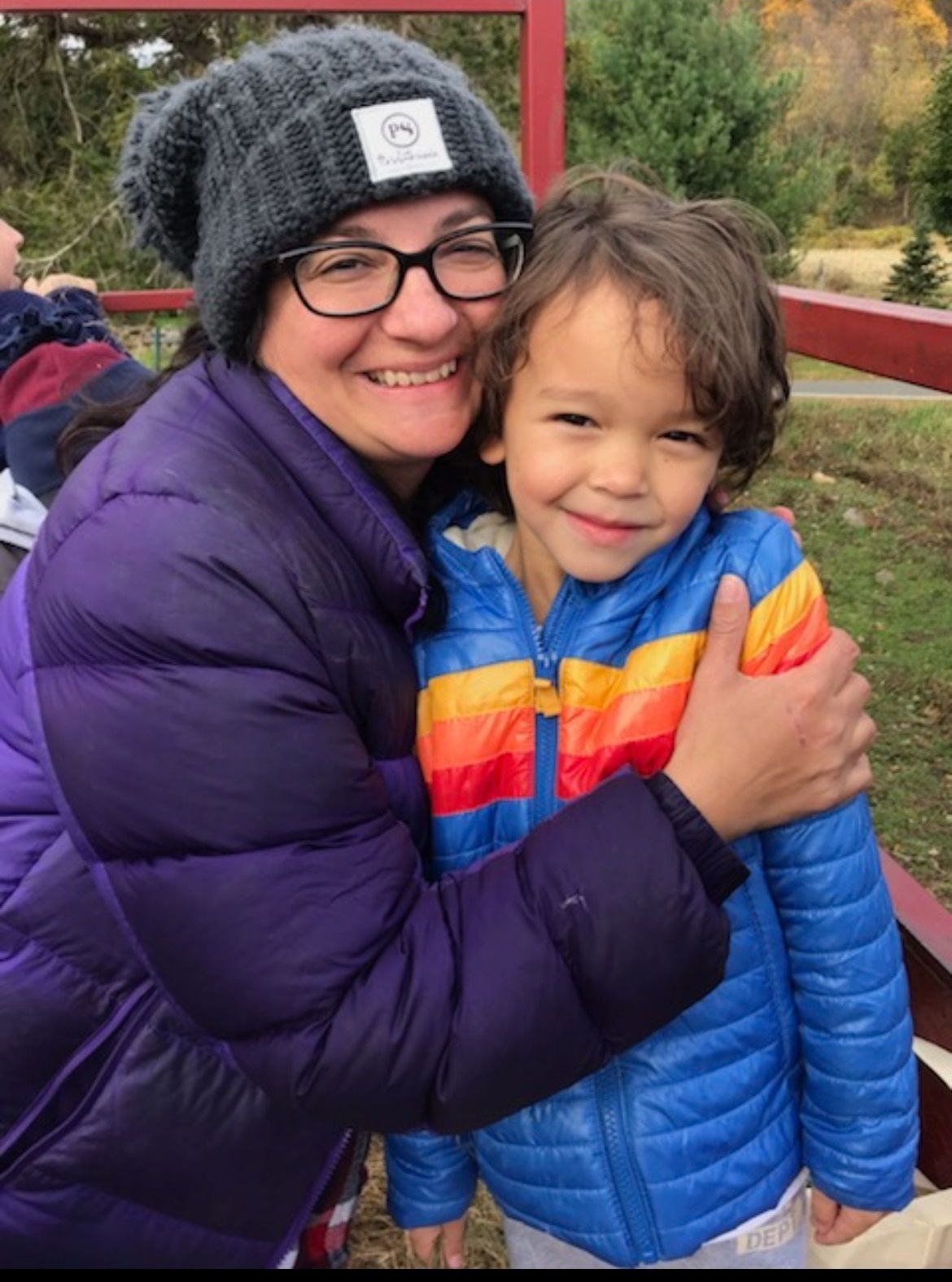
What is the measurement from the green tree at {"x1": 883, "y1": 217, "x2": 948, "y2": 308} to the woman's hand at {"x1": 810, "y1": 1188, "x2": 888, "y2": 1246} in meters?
14.1

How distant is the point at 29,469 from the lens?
6.86 feet

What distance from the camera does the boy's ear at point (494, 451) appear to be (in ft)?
4.78

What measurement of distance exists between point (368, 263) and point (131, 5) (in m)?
2.46

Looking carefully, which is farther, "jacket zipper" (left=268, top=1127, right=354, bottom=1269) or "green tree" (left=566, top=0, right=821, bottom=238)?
"green tree" (left=566, top=0, right=821, bottom=238)

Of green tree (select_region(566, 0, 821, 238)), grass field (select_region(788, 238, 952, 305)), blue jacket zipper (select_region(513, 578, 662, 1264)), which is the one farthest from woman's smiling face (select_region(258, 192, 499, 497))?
grass field (select_region(788, 238, 952, 305))

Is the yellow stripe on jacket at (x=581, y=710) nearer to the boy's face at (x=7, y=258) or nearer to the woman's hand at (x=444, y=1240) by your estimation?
the woman's hand at (x=444, y=1240)

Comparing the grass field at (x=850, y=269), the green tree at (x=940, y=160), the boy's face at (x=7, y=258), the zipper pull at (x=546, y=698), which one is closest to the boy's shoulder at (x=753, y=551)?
the zipper pull at (x=546, y=698)

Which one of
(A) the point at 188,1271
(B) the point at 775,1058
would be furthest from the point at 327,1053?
(B) the point at 775,1058

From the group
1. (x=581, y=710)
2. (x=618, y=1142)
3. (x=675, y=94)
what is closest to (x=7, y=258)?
(x=581, y=710)

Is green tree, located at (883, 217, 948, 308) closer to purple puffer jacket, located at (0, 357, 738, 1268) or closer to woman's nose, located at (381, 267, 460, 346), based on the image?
woman's nose, located at (381, 267, 460, 346)

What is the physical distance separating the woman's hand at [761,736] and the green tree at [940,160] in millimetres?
13552

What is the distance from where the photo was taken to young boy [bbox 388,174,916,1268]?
51.9 inches

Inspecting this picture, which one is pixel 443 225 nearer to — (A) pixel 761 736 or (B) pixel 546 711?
(B) pixel 546 711

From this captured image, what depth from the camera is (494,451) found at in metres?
1.47
